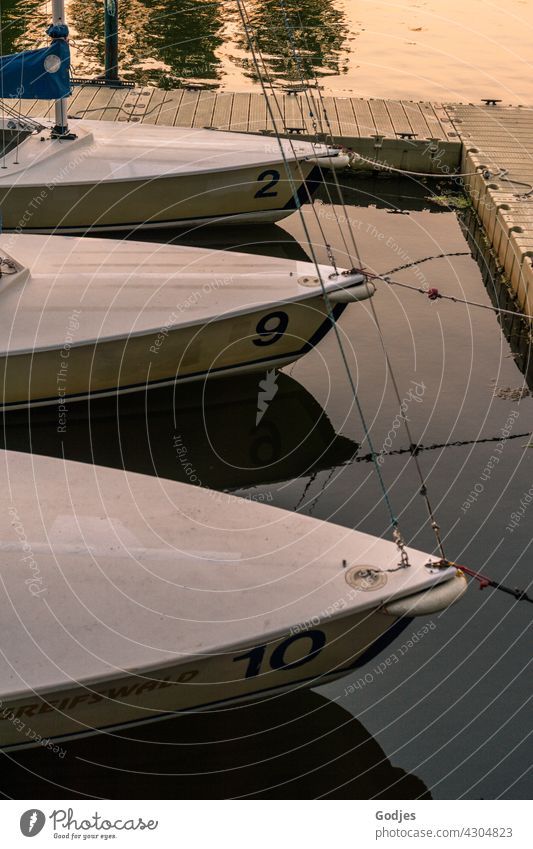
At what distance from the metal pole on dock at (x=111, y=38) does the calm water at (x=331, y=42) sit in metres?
2.99

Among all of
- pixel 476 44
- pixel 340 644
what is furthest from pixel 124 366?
pixel 476 44

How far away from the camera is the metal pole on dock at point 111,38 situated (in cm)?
2703

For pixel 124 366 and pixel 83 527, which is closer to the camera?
pixel 83 527

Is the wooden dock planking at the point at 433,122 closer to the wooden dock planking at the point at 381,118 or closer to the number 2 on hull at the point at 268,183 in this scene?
the wooden dock planking at the point at 381,118

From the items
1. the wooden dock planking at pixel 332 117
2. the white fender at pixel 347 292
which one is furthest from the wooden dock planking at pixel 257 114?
the white fender at pixel 347 292

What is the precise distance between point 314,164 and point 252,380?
667 centimetres

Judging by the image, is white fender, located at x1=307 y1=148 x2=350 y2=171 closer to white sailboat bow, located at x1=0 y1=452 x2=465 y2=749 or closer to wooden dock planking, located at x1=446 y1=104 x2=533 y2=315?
wooden dock planking, located at x1=446 y1=104 x2=533 y2=315

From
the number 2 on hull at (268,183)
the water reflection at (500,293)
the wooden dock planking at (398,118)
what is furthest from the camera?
the wooden dock planking at (398,118)

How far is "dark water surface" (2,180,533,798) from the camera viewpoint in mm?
11117

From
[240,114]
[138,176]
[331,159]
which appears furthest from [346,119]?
[138,176]

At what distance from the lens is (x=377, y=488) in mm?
15180

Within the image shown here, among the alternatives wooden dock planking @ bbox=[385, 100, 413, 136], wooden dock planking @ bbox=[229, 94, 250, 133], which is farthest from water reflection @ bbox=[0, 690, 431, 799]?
wooden dock planking @ bbox=[385, 100, 413, 136]

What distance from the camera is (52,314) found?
15.6 meters
